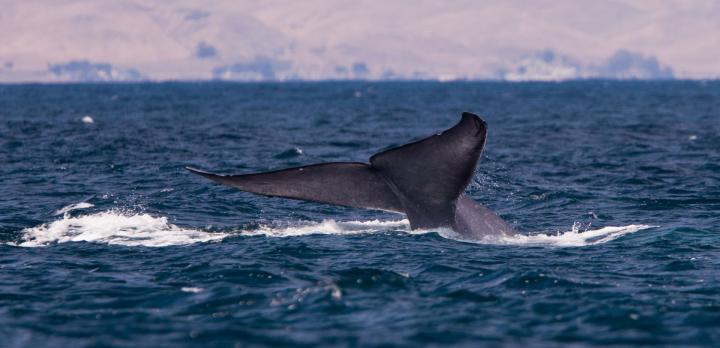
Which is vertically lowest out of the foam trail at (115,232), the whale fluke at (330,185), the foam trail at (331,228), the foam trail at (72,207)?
the foam trail at (72,207)

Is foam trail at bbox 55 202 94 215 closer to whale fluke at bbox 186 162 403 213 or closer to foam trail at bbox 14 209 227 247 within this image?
foam trail at bbox 14 209 227 247

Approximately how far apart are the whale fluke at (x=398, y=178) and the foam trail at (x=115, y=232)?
3968 mm

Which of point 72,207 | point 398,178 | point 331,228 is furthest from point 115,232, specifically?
point 398,178

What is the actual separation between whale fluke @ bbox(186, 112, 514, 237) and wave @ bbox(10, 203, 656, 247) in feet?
7.19

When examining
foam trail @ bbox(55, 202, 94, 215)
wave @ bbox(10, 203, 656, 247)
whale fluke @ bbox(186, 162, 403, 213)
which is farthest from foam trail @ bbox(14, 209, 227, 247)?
whale fluke @ bbox(186, 162, 403, 213)

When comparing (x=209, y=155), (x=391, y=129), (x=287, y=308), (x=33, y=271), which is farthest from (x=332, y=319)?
(x=391, y=129)

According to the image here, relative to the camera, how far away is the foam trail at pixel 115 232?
16641 mm

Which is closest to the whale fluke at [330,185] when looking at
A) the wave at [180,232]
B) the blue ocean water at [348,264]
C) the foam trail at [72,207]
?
the blue ocean water at [348,264]

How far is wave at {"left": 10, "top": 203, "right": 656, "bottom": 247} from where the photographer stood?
54.3 feet

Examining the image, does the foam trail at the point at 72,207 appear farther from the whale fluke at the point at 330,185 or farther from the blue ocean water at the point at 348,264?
the whale fluke at the point at 330,185

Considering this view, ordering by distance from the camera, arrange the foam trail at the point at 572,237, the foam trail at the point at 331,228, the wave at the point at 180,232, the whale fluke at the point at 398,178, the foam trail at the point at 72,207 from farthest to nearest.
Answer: the foam trail at the point at 72,207, the foam trail at the point at 331,228, the wave at the point at 180,232, the foam trail at the point at 572,237, the whale fluke at the point at 398,178

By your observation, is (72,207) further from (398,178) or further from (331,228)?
(398,178)

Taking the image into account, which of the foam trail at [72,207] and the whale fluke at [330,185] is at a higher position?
the whale fluke at [330,185]

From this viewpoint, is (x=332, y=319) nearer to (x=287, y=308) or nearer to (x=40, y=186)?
(x=287, y=308)
